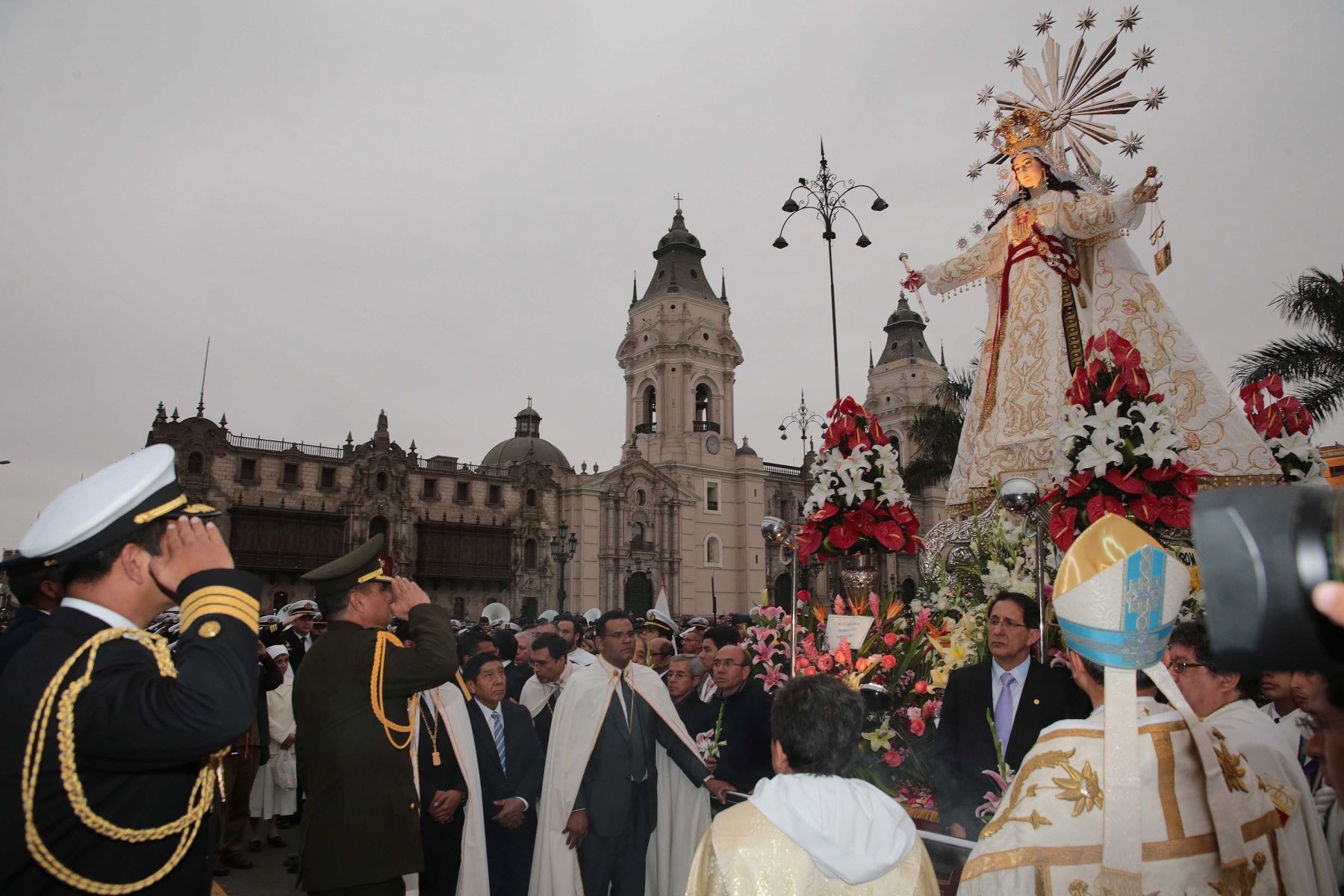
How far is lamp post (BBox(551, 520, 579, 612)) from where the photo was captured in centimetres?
3484

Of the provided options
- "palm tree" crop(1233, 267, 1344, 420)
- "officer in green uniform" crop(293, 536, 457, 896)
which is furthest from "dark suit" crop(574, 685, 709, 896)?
"palm tree" crop(1233, 267, 1344, 420)

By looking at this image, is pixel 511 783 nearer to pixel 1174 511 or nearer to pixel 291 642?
pixel 1174 511

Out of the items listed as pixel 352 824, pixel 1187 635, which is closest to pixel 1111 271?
pixel 1187 635

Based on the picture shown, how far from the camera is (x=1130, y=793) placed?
2.61m

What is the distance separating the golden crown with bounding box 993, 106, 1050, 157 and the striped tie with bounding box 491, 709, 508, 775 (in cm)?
799

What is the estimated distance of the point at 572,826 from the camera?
5.40 metres

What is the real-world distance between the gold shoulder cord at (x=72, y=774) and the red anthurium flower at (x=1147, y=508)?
5.07m

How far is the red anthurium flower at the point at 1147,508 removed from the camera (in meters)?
5.19

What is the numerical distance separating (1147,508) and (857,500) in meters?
2.00

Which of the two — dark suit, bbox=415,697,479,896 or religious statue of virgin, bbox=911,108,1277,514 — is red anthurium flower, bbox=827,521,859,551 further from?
dark suit, bbox=415,697,479,896

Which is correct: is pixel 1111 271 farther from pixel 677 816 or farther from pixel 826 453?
pixel 677 816

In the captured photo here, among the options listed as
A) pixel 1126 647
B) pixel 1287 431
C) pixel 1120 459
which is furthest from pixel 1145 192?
pixel 1126 647

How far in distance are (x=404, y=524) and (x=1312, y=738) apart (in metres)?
40.2

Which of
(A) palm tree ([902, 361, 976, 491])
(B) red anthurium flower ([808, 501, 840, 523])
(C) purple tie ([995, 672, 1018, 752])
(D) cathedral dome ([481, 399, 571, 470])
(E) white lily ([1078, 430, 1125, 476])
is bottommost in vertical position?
(C) purple tie ([995, 672, 1018, 752])
